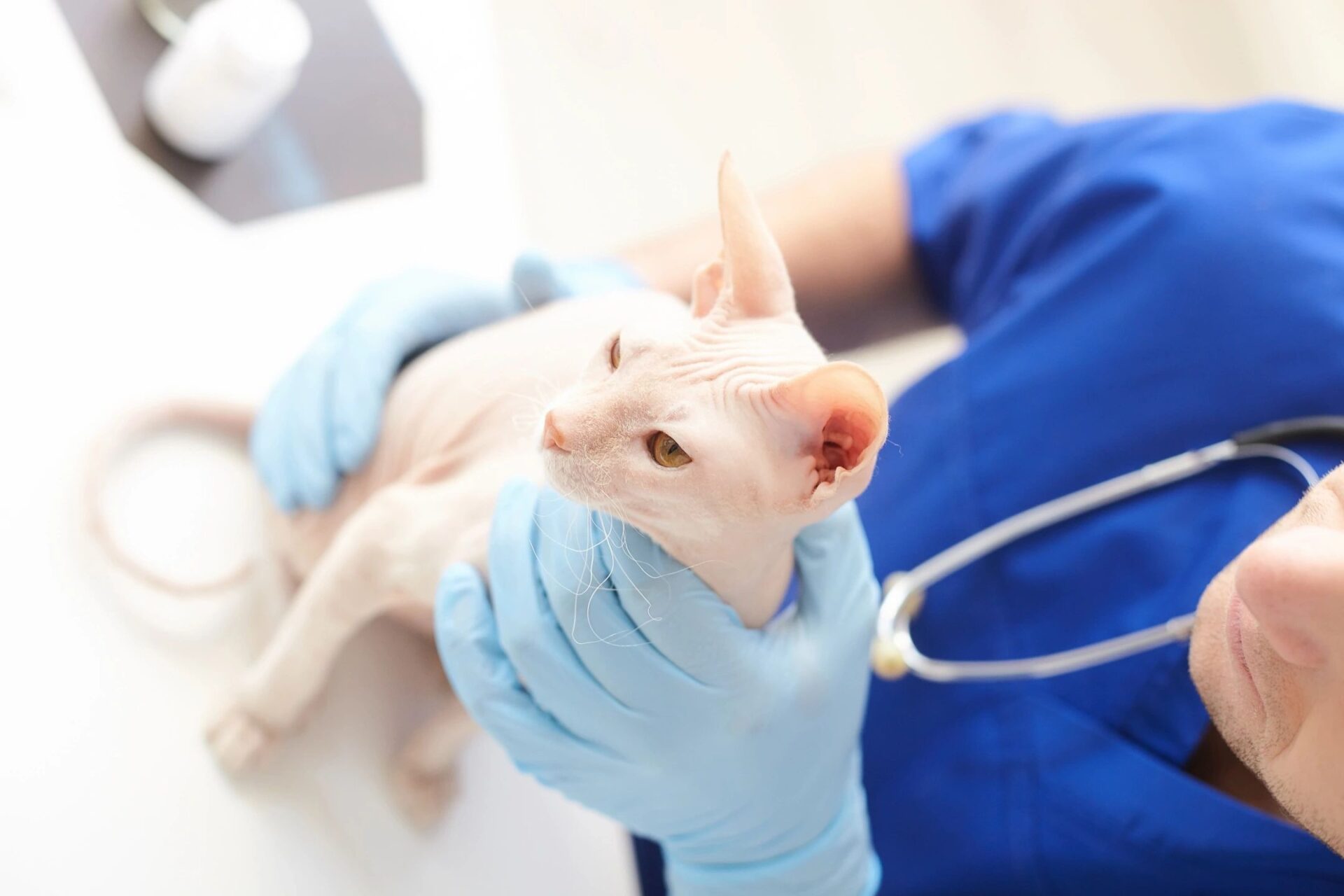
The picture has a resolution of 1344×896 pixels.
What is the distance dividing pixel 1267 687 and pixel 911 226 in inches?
24.8

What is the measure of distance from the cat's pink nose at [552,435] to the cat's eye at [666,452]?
4cm

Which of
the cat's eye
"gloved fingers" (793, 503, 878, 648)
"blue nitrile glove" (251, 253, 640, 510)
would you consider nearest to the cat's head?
the cat's eye

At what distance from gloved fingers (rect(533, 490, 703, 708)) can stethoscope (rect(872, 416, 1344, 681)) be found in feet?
0.79

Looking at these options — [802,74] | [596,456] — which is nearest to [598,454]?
[596,456]

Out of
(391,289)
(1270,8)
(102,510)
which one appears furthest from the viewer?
(1270,8)

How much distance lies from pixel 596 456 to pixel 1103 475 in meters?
0.53

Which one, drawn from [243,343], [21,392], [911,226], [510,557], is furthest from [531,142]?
[510,557]

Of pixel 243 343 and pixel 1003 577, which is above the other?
pixel 243 343

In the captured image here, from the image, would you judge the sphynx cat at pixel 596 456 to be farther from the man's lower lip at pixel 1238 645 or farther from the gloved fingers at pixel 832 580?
the man's lower lip at pixel 1238 645

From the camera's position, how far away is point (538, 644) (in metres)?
0.53

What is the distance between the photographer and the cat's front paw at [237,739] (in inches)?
24.9

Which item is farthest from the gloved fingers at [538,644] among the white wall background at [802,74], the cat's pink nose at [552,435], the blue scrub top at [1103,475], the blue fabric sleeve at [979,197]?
the white wall background at [802,74]

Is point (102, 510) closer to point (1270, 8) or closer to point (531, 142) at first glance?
point (531, 142)

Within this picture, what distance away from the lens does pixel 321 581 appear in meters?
0.63
